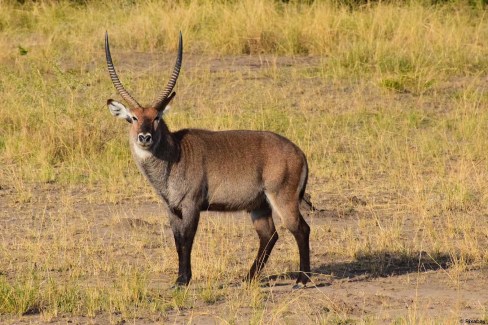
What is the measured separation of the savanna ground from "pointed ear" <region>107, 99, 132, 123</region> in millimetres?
1079

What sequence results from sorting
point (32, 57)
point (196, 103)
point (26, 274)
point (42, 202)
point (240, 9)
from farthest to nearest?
point (240, 9) → point (32, 57) → point (196, 103) → point (42, 202) → point (26, 274)

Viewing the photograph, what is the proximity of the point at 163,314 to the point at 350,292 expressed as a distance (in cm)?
136

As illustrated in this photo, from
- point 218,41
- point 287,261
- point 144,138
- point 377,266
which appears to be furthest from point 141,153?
point 218,41

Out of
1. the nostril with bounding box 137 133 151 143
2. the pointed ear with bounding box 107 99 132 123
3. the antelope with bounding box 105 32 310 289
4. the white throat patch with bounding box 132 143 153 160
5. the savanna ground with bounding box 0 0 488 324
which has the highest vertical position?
the pointed ear with bounding box 107 99 132 123

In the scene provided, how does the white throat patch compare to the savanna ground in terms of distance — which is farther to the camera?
the white throat patch

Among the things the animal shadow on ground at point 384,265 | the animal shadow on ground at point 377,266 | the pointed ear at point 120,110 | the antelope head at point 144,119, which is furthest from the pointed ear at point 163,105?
the animal shadow on ground at point 384,265

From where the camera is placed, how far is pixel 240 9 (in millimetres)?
16422

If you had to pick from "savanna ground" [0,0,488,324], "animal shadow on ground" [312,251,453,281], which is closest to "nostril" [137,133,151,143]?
"savanna ground" [0,0,488,324]

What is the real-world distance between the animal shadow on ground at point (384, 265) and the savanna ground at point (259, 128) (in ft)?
0.08

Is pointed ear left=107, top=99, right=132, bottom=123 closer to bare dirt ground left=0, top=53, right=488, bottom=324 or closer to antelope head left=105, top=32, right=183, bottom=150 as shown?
antelope head left=105, top=32, right=183, bottom=150

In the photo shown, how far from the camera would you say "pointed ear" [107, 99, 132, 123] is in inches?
294

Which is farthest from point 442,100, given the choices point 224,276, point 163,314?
point 163,314

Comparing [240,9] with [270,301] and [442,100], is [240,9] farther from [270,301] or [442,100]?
[270,301]

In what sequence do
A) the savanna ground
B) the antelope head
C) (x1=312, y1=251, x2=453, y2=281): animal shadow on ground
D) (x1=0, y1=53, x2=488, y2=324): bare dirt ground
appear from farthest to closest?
(x1=312, y1=251, x2=453, y2=281): animal shadow on ground
the antelope head
the savanna ground
(x1=0, y1=53, x2=488, y2=324): bare dirt ground
